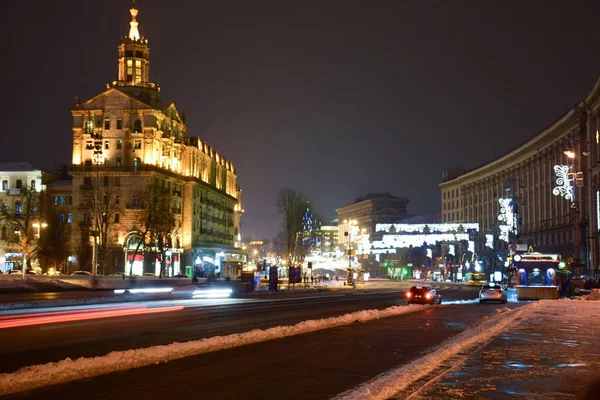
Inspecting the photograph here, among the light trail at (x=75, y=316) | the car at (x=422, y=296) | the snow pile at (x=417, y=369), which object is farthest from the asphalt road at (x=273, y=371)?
the car at (x=422, y=296)

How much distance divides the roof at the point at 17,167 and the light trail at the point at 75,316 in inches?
3275

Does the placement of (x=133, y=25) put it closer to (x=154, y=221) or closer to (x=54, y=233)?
(x=54, y=233)

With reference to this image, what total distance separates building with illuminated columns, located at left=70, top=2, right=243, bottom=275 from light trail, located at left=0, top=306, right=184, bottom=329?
58465mm

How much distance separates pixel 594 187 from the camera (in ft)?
303

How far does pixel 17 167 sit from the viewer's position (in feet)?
373

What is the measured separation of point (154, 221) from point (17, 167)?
34878mm

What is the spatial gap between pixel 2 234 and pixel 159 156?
27247 mm

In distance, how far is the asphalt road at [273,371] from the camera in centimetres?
1300

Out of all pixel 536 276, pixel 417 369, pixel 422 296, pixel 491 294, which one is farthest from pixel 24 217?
pixel 417 369

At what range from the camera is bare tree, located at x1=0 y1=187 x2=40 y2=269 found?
97.4 metres

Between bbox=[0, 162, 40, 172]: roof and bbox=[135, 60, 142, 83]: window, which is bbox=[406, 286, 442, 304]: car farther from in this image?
bbox=[0, 162, 40, 172]: roof

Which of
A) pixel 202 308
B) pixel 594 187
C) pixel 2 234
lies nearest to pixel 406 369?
pixel 202 308

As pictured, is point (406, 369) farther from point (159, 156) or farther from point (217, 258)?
point (217, 258)

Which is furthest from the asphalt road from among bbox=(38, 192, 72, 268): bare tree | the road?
bbox=(38, 192, 72, 268): bare tree
